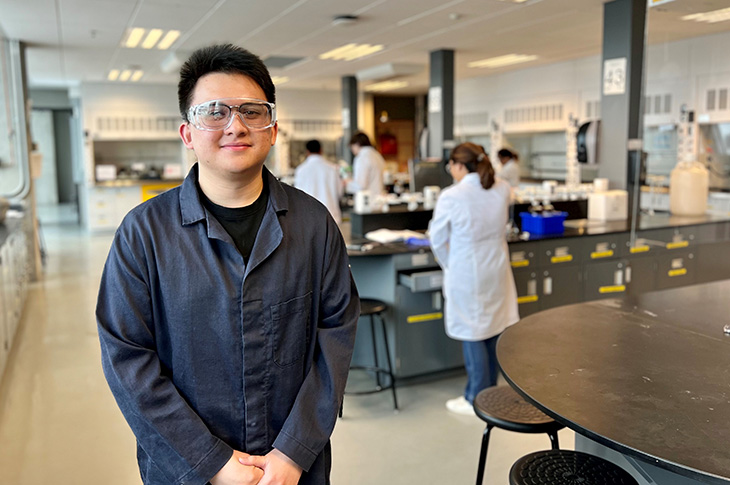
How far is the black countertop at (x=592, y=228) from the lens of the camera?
4031 mm

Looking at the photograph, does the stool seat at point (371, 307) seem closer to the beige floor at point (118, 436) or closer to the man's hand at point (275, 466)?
the beige floor at point (118, 436)

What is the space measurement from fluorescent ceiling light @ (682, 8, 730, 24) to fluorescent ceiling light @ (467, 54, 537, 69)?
5.31m

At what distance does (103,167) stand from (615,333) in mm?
10900

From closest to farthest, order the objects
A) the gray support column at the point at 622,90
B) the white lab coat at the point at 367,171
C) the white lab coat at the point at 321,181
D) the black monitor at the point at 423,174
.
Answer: the gray support column at the point at 622,90, the white lab coat at the point at 321,181, the black monitor at the point at 423,174, the white lab coat at the point at 367,171

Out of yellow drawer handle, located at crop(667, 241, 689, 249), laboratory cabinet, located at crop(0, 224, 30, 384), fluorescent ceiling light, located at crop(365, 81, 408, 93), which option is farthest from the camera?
fluorescent ceiling light, located at crop(365, 81, 408, 93)

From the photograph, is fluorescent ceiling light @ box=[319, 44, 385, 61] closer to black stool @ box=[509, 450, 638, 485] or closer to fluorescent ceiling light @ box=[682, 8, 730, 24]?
fluorescent ceiling light @ box=[682, 8, 730, 24]

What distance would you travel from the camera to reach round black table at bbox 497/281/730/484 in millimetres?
1353

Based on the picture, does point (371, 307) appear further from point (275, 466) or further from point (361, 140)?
point (361, 140)

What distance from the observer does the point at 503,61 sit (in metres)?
9.12

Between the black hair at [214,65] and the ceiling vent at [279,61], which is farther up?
the ceiling vent at [279,61]

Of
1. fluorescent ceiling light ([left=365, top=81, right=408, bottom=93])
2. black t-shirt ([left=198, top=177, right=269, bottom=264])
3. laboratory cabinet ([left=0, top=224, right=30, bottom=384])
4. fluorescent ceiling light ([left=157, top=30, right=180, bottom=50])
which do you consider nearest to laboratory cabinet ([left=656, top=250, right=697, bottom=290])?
black t-shirt ([left=198, top=177, right=269, bottom=264])

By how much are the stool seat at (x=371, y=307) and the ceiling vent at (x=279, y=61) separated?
18.7 feet

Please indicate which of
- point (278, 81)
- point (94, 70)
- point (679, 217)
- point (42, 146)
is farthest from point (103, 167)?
point (679, 217)

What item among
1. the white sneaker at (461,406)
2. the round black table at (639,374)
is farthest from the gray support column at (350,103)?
the round black table at (639,374)
